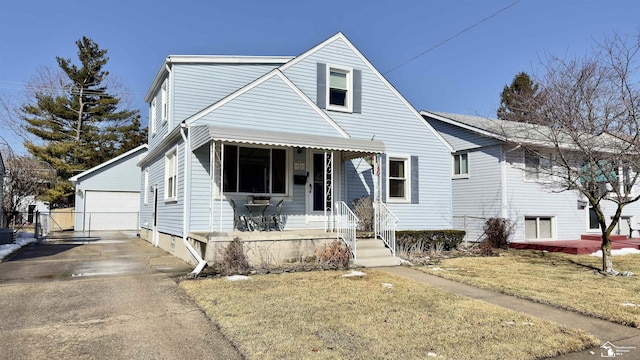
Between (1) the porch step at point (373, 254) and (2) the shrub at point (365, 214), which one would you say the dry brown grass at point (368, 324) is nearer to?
(1) the porch step at point (373, 254)

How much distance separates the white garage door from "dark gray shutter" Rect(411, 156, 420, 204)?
1827 cm

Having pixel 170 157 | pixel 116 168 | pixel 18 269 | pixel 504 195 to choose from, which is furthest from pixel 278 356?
pixel 116 168

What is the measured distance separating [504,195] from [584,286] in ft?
26.7

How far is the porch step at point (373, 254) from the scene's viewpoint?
1028cm

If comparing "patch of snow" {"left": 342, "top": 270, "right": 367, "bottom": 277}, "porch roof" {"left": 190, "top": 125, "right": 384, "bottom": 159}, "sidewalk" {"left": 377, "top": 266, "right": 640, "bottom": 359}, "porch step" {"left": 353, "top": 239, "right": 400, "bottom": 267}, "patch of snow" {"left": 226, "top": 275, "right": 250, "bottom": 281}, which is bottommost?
"sidewalk" {"left": 377, "top": 266, "right": 640, "bottom": 359}

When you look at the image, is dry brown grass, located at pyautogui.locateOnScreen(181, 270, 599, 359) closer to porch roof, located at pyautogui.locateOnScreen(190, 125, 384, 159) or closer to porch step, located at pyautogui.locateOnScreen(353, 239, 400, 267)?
porch step, located at pyautogui.locateOnScreen(353, 239, 400, 267)

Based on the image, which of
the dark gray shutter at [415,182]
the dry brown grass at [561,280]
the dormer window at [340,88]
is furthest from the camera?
the dark gray shutter at [415,182]

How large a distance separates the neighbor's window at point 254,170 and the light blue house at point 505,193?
7.82 metres

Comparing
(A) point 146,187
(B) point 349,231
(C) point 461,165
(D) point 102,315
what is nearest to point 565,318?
(B) point 349,231

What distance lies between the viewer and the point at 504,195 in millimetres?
15953

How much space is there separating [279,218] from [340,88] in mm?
5133

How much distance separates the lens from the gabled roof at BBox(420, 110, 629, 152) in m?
10.4

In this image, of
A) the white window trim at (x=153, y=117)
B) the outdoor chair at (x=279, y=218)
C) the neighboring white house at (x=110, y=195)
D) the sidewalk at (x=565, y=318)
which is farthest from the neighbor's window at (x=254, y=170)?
the neighboring white house at (x=110, y=195)

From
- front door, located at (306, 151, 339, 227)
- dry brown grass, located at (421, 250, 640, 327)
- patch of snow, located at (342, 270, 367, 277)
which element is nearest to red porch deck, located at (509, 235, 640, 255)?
dry brown grass, located at (421, 250, 640, 327)
